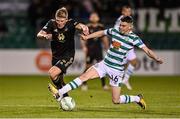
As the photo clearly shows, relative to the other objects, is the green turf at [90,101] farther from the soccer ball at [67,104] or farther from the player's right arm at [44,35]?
the player's right arm at [44,35]

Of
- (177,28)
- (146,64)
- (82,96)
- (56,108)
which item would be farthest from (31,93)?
(177,28)

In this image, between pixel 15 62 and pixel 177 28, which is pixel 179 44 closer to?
pixel 177 28

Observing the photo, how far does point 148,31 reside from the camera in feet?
96.5

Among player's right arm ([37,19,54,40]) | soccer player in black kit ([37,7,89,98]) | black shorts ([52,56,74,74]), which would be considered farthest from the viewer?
black shorts ([52,56,74,74])

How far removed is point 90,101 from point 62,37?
7.94 ft

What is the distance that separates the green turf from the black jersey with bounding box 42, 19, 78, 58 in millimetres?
1276

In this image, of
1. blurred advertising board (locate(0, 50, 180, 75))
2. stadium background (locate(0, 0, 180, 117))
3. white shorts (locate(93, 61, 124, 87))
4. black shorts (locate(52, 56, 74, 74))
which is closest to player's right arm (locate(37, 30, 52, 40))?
black shorts (locate(52, 56, 74, 74))

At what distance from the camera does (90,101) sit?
56.4 ft

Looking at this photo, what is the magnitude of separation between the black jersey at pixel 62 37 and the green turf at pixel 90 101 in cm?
128

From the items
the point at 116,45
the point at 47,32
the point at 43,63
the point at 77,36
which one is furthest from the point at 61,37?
the point at 77,36

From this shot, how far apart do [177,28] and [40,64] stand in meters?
6.20

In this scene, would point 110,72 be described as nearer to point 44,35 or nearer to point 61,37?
point 61,37

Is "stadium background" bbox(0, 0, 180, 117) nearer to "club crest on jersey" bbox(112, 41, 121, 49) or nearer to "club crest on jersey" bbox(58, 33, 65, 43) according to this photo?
"club crest on jersey" bbox(58, 33, 65, 43)

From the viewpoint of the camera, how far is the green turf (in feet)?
45.9
